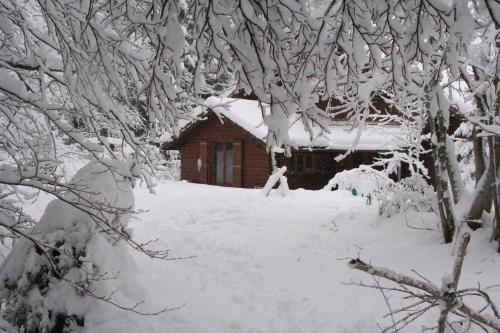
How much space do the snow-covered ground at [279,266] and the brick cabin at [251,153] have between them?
25.1ft

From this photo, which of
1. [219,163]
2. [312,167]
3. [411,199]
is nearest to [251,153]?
[219,163]

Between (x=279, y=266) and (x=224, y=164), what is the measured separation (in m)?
13.6

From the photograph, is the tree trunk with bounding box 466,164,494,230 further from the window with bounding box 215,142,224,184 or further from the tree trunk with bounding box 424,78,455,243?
the window with bounding box 215,142,224,184

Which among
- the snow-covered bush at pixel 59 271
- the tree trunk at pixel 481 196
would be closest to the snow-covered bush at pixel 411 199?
the tree trunk at pixel 481 196

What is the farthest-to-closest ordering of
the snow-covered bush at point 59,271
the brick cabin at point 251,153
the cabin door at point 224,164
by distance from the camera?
the cabin door at point 224,164 → the brick cabin at point 251,153 → the snow-covered bush at point 59,271

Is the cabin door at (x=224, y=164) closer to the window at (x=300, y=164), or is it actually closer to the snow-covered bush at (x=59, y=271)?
the window at (x=300, y=164)

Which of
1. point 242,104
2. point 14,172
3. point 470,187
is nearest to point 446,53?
point 14,172

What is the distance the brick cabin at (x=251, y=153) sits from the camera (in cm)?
1731

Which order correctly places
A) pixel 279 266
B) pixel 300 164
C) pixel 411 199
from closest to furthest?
pixel 279 266
pixel 411 199
pixel 300 164

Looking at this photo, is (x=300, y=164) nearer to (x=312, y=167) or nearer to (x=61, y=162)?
(x=312, y=167)

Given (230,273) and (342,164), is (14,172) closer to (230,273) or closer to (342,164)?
(230,273)

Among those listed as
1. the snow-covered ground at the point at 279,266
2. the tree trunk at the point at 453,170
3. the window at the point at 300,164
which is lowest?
the snow-covered ground at the point at 279,266

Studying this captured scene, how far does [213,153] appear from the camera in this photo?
20.2 m

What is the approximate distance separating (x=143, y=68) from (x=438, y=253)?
4974 millimetres
